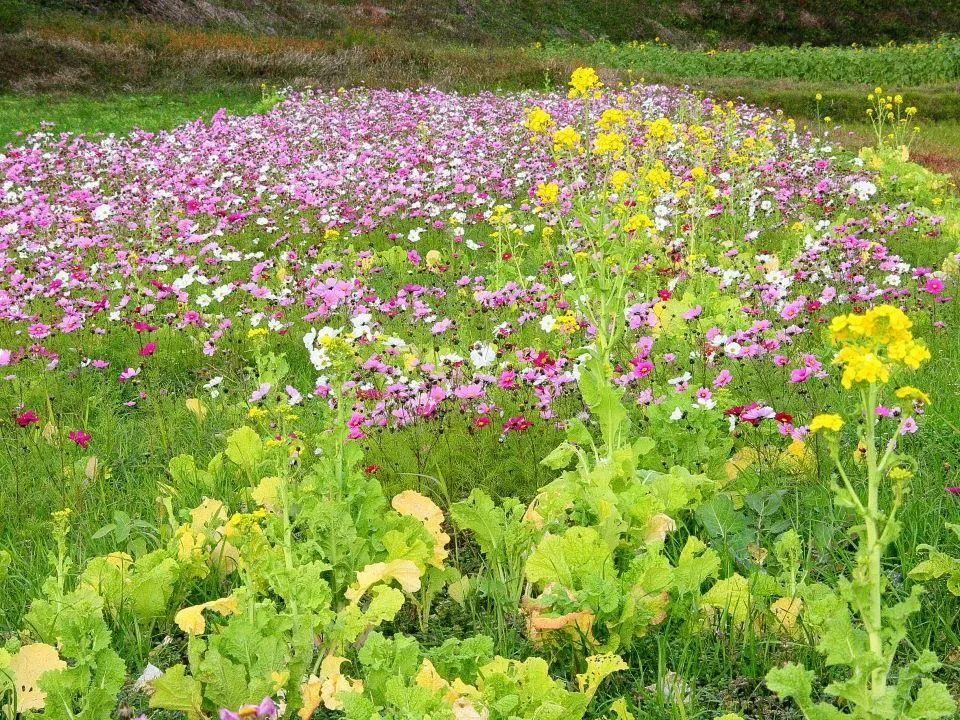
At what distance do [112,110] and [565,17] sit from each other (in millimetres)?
24409

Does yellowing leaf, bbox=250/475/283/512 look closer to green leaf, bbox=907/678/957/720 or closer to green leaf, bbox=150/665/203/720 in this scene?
green leaf, bbox=150/665/203/720

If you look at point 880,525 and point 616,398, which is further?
point 616,398

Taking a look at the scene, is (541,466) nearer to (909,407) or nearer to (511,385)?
(511,385)

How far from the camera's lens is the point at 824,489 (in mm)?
2936

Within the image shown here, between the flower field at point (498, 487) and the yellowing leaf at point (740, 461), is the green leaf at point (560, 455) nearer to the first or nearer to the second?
the flower field at point (498, 487)

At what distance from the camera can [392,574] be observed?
2566mm

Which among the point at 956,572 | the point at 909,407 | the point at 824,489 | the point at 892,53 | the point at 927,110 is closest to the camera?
the point at 909,407

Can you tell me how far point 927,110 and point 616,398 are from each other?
17.7 metres

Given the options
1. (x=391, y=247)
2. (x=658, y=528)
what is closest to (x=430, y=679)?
(x=658, y=528)

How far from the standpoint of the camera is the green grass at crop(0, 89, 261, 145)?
15008 mm

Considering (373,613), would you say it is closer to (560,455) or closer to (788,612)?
(560,455)

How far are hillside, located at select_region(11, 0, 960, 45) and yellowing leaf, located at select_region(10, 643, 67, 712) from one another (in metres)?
25.9

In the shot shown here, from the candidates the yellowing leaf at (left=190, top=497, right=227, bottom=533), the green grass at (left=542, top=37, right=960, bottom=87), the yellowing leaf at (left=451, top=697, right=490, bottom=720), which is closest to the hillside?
the green grass at (left=542, top=37, right=960, bottom=87)

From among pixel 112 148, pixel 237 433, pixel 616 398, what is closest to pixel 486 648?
pixel 616 398
